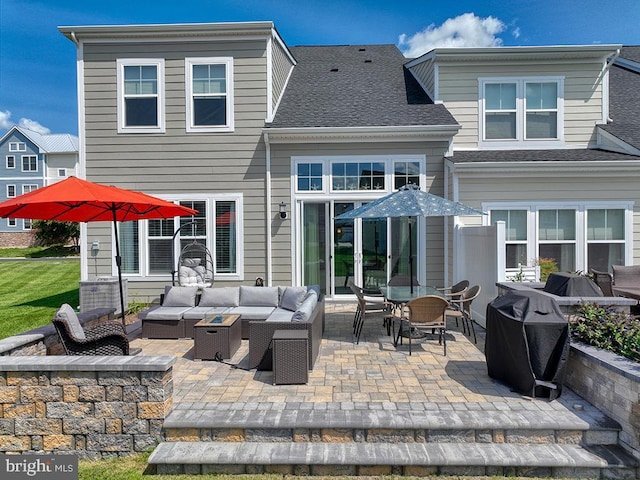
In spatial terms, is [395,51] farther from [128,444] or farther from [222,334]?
[128,444]

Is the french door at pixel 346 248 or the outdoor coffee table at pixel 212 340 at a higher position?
the french door at pixel 346 248

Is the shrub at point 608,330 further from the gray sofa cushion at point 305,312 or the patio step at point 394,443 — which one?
the gray sofa cushion at point 305,312

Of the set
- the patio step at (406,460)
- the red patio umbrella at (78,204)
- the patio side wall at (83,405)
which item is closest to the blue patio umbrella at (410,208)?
the red patio umbrella at (78,204)

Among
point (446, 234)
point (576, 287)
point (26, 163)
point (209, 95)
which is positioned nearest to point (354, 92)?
→ point (209, 95)

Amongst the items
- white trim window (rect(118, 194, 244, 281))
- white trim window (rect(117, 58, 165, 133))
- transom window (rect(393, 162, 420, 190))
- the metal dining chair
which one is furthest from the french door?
white trim window (rect(117, 58, 165, 133))

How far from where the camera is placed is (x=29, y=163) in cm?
3569

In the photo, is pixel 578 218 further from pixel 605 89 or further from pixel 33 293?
pixel 33 293

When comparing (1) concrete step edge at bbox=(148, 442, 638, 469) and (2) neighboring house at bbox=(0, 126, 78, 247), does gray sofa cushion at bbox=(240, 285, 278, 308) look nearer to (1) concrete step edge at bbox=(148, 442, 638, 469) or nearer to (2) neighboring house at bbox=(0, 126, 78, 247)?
(1) concrete step edge at bbox=(148, 442, 638, 469)

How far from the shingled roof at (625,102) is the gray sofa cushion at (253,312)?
8951 mm

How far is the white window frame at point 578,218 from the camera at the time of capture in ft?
29.0

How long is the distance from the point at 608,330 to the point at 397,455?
2.82 metres

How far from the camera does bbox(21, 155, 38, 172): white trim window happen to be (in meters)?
35.6

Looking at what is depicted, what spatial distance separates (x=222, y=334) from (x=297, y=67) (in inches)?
374

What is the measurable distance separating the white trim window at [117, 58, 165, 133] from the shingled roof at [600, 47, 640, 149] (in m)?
10.9
